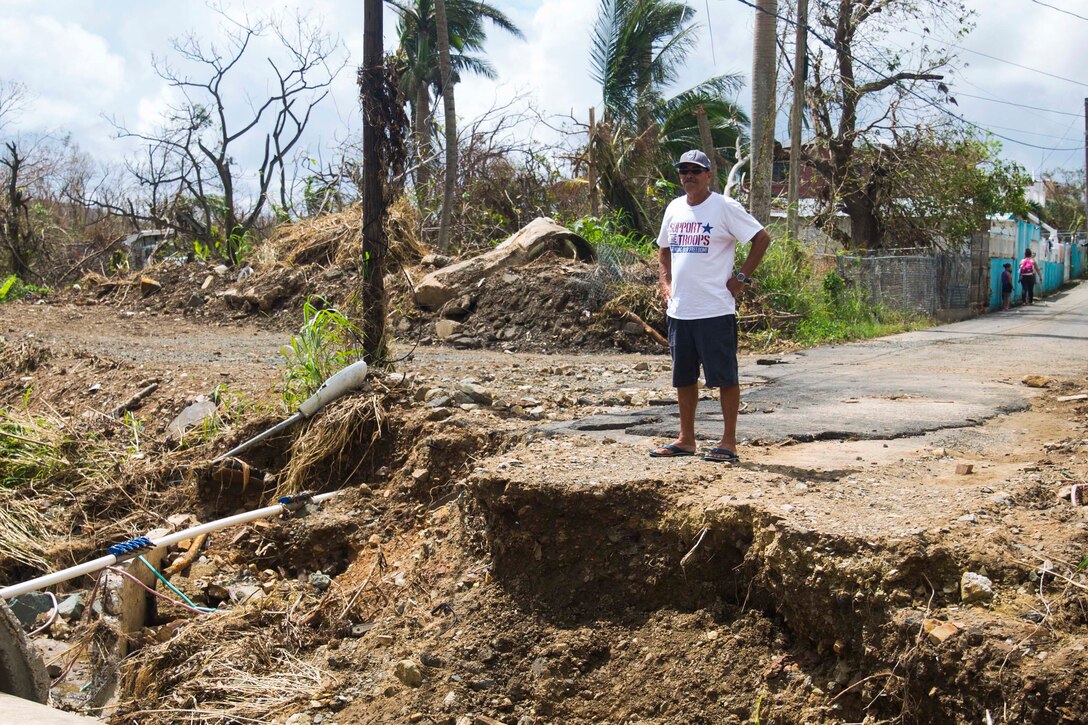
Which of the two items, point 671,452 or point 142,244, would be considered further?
point 142,244

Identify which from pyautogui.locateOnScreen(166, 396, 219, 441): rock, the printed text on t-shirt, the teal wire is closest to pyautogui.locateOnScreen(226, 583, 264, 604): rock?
the teal wire

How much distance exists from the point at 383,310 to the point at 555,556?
325 cm

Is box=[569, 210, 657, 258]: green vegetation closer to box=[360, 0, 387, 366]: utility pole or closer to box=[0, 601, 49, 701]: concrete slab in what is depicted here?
box=[360, 0, 387, 366]: utility pole

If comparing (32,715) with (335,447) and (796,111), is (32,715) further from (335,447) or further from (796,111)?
(796,111)

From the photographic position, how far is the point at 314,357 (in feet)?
21.1

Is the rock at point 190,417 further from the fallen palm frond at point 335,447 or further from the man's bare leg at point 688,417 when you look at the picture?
the man's bare leg at point 688,417

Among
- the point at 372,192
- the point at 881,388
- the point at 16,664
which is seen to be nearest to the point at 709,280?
the point at 372,192

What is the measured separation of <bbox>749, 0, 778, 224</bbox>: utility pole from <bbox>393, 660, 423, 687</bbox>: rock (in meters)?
12.0

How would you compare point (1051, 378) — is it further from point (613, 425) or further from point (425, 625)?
point (425, 625)

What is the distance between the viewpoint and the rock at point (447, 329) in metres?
11.7

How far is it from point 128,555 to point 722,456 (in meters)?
3.24

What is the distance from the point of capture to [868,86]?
1989 centimetres

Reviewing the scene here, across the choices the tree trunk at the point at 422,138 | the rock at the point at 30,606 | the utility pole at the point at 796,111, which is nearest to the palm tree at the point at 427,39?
the tree trunk at the point at 422,138

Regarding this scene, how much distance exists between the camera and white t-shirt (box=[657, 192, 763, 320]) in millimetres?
4434
